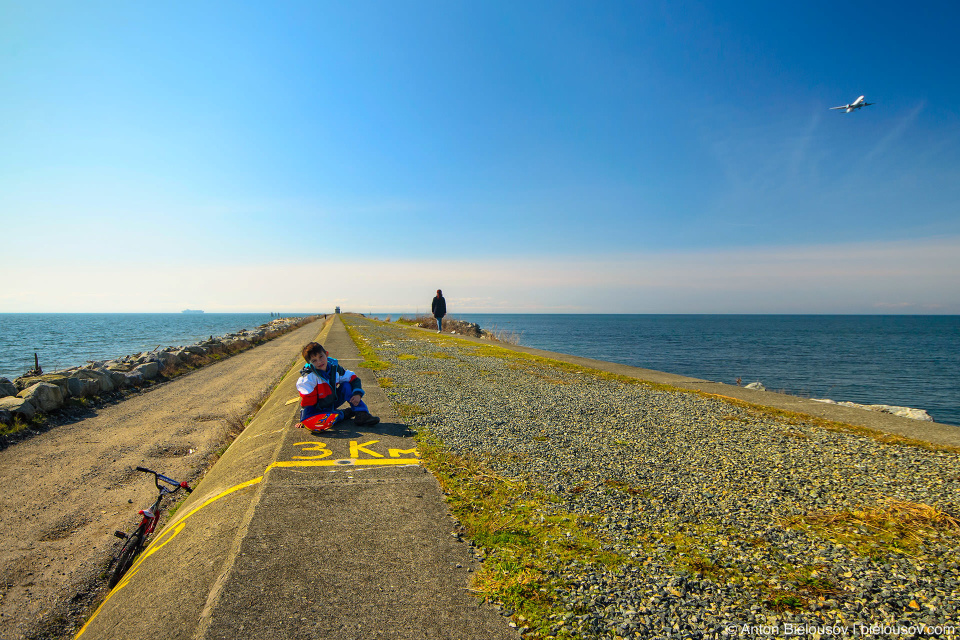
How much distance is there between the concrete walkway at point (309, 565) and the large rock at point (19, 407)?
8480mm

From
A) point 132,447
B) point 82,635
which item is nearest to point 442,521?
point 82,635

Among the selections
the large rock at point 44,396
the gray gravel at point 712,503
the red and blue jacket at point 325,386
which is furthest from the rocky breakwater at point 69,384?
the gray gravel at point 712,503

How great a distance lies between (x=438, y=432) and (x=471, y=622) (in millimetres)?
3869

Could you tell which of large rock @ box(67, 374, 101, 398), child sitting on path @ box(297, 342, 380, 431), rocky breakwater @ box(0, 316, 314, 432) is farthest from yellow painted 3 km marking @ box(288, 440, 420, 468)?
large rock @ box(67, 374, 101, 398)

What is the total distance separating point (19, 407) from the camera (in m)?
10.0

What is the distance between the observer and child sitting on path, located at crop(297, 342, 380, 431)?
618 centimetres

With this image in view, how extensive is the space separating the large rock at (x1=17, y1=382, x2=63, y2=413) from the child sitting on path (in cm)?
892

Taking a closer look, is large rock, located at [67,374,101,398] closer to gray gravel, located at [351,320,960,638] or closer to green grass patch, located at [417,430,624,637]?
gray gravel, located at [351,320,960,638]

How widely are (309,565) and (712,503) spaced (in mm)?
3243

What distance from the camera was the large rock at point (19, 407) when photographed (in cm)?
990

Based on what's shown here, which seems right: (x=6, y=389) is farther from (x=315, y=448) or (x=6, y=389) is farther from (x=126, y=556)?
(x=315, y=448)

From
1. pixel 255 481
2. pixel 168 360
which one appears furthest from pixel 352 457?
pixel 168 360

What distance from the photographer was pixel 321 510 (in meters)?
3.80

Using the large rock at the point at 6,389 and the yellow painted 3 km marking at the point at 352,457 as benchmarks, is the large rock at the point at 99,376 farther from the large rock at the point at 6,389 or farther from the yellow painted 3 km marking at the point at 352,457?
the yellow painted 3 km marking at the point at 352,457
